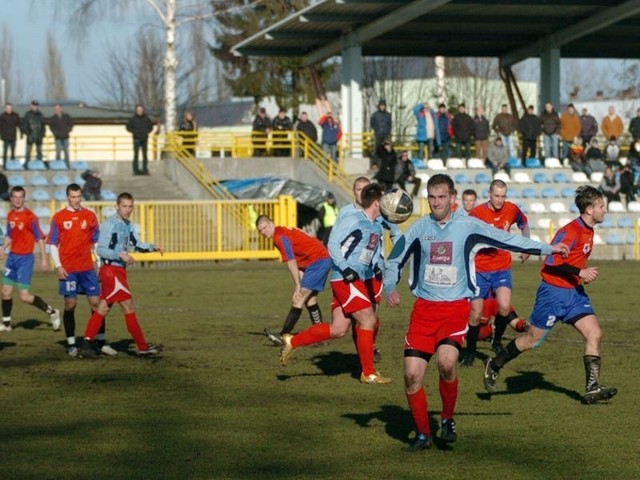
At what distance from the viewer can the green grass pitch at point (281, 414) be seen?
841 centimetres

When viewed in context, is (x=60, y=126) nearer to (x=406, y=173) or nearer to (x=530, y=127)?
(x=406, y=173)

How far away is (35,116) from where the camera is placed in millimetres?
35656

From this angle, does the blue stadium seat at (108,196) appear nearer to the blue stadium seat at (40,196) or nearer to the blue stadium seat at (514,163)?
the blue stadium seat at (40,196)

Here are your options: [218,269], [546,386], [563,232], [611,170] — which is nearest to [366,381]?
[546,386]

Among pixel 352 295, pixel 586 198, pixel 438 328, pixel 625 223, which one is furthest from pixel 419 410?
pixel 625 223

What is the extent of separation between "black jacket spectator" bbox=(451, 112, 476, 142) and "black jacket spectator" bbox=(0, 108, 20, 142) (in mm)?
12035

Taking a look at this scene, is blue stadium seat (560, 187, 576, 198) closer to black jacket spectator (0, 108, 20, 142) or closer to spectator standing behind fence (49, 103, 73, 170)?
spectator standing behind fence (49, 103, 73, 170)

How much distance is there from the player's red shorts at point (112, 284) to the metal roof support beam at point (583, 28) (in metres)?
24.8

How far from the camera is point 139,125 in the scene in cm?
3647

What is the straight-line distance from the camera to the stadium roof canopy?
118 feet

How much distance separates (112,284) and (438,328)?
5819mm

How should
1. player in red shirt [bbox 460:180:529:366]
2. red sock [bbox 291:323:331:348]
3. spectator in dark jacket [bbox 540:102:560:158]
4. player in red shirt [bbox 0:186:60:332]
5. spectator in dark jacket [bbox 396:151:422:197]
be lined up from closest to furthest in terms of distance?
1. red sock [bbox 291:323:331:348]
2. player in red shirt [bbox 460:180:529:366]
3. player in red shirt [bbox 0:186:60:332]
4. spectator in dark jacket [bbox 396:151:422:197]
5. spectator in dark jacket [bbox 540:102:560:158]

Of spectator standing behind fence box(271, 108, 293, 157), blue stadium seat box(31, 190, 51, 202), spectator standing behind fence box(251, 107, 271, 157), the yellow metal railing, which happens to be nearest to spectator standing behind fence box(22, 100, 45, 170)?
blue stadium seat box(31, 190, 51, 202)

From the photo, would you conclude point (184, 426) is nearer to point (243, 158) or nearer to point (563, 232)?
point (563, 232)
